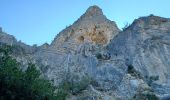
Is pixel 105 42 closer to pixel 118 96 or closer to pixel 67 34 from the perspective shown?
pixel 67 34

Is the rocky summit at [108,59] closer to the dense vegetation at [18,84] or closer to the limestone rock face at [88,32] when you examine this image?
the limestone rock face at [88,32]

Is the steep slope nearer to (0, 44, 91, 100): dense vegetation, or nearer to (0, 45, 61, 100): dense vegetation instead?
(0, 44, 91, 100): dense vegetation

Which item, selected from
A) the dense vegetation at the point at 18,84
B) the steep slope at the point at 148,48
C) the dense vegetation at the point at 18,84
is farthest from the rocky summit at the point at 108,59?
the dense vegetation at the point at 18,84

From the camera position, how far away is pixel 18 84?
23.4 meters

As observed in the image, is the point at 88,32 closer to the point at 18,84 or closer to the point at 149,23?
the point at 149,23

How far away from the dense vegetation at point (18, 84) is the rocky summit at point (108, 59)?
71.5ft

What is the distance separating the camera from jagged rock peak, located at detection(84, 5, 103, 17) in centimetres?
8275

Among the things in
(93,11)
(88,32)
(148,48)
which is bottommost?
(148,48)


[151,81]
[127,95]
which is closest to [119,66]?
[151,81]

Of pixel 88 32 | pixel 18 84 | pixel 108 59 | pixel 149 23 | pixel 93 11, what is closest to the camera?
pixel 18 84

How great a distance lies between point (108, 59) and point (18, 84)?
1519 inches

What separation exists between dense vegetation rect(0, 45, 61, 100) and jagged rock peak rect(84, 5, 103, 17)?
57.5 meters

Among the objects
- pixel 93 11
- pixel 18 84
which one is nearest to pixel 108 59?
pixel 93 11

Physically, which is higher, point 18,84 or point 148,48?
point 148,48
